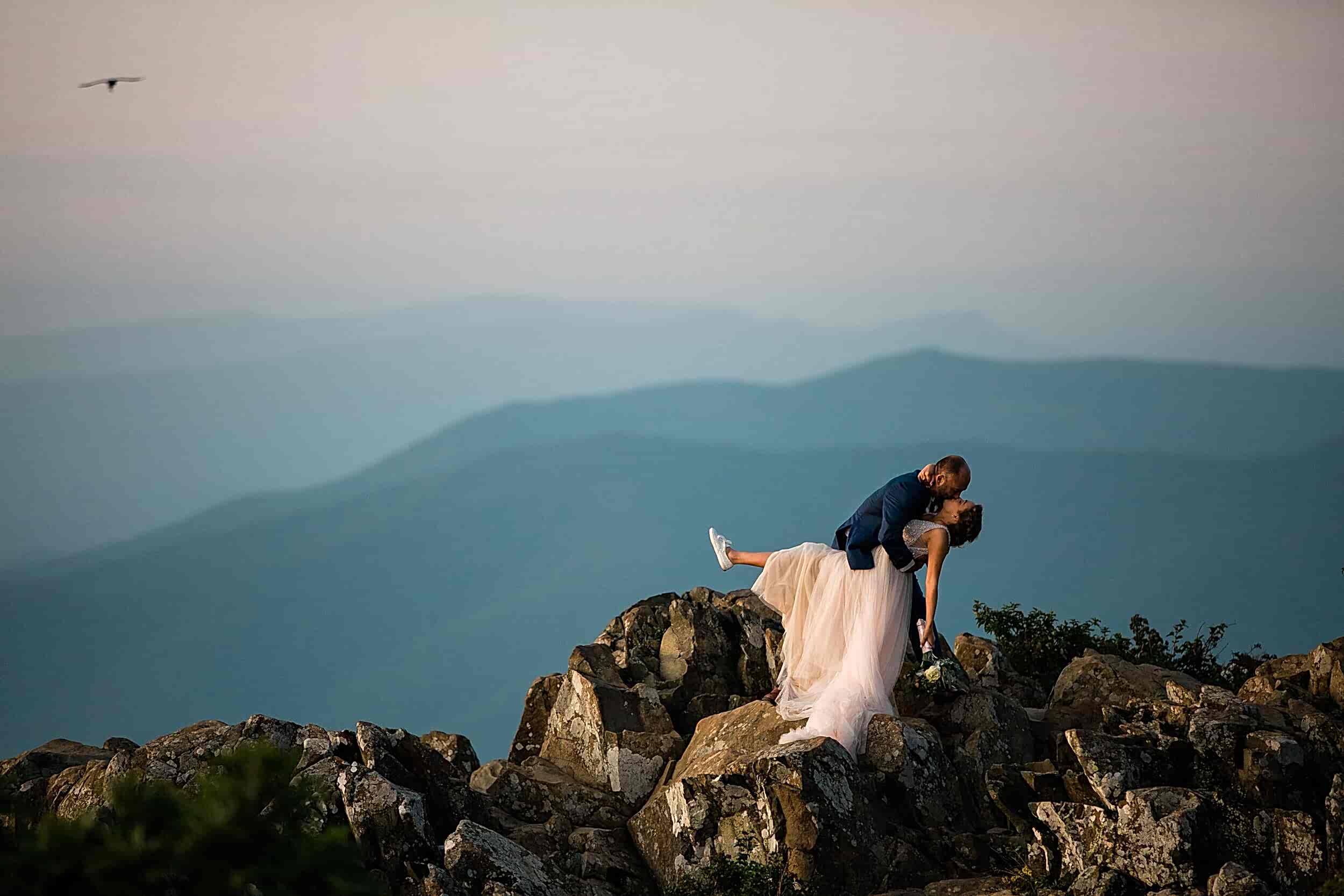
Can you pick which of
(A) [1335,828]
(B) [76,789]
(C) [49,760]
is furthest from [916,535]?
(C) [49,760]

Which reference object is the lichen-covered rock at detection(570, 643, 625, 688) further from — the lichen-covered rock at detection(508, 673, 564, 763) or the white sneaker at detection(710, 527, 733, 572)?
the white sneaker at detection(710, 527, 733, 572)

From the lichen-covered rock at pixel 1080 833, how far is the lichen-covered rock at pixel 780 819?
4.74ft

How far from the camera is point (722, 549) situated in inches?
542

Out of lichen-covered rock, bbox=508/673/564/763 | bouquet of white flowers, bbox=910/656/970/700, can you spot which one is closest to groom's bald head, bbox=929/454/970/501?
bouquet of white flowers, bbox=910/656/970/700

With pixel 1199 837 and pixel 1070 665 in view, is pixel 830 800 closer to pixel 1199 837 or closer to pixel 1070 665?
pixel 1199 837

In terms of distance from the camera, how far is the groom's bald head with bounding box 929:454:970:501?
1223 cm

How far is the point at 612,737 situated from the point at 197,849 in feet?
22.2

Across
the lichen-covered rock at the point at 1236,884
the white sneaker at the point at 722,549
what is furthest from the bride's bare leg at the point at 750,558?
the lichen-covered rock at the point at 1236,884

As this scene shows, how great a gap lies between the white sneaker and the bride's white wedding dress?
18.4 inches

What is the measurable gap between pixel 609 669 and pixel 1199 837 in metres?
6.90

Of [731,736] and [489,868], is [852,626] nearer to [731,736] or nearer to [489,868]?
[731,736]

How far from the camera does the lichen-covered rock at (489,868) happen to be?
9711mm

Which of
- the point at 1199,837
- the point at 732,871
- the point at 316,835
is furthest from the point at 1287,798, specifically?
the point at 316,835

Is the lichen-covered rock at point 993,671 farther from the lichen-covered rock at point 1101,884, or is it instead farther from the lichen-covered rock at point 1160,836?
the lichen-covered rock at point 1101,884
